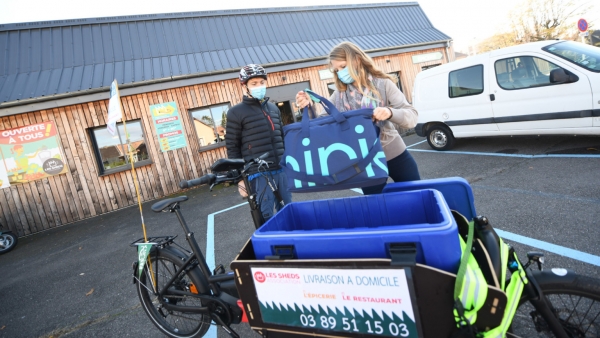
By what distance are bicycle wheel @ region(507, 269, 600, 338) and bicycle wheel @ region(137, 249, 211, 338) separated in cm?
203

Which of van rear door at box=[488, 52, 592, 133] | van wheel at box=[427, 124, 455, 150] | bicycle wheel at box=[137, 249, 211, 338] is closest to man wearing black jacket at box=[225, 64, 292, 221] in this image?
bicycle wheel at box=[137, 249, 211, 338]

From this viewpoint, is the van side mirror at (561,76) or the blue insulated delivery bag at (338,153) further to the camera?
the van side mirror at (561,76)

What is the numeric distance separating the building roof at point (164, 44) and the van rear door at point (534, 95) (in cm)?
639

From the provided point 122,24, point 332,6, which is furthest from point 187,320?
point 332,6

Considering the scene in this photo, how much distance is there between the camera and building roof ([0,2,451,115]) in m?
8.81

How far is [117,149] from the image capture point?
29.6 ft

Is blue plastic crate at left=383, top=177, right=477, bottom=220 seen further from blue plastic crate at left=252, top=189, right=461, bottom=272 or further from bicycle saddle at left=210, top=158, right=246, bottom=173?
bicycle saddle at left=210, top=158, right=246, bottom=173

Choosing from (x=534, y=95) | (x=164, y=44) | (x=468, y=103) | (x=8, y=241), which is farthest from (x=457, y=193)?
(x=164, y=44)

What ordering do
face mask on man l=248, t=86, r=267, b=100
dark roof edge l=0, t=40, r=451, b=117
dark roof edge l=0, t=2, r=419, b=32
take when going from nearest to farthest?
face mask on man l=248, t=86, r=267, b=100, dark roof edge l=0, t=40, r=451, b=117, dark roof edge l=0, t=2, r=419, b=32

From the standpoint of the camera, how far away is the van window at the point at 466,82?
6316 millimetres

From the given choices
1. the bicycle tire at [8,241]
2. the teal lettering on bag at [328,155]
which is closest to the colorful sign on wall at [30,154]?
the bicycle tire at [8,241]

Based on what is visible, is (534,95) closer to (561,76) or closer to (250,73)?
(561,76)

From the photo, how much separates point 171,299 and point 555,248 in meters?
3.30

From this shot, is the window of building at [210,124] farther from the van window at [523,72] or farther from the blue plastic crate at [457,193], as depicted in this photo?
the blue plastic crate at [457,193]
